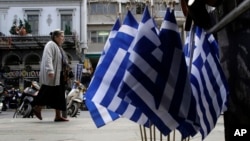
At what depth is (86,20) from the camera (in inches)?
1206

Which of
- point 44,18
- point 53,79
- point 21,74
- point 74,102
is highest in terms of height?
point 44,18

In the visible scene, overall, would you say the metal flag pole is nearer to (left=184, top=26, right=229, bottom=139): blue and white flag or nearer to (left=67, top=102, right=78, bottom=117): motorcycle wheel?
(left=184, top=26, right=229, bottom=139): blue and white flag

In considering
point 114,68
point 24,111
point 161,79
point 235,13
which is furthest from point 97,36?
point 235,13

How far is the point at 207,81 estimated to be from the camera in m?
1.78

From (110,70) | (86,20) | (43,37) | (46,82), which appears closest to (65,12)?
(86,20)

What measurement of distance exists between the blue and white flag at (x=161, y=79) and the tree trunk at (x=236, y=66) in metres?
0.26

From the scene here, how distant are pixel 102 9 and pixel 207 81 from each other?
3081cm

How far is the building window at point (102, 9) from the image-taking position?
3195 centimetres

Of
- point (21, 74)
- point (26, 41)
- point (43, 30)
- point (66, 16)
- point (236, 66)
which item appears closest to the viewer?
point (236, 66)

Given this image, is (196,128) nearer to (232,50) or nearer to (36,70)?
(232,50)

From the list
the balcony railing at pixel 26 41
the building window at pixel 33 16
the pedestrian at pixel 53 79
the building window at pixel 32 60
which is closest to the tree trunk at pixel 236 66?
the pedestrian at pixel 53 79

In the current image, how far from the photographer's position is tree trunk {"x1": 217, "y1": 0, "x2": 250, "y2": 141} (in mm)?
1621

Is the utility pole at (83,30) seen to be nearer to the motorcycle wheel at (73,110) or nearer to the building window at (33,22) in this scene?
the building window at (33,22)

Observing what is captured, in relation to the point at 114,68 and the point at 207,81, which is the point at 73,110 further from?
the point at 207,81
